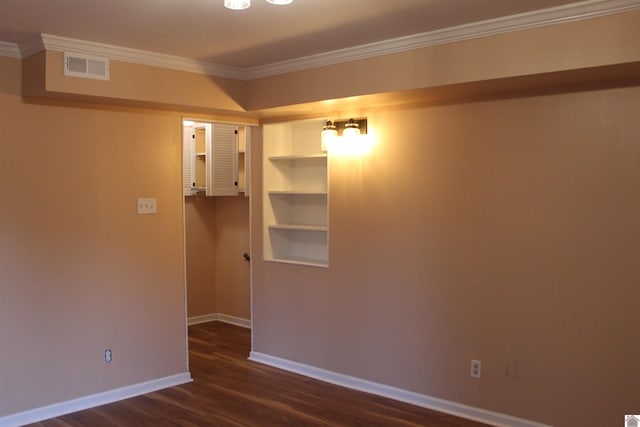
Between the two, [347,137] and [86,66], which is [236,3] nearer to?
[86,66]

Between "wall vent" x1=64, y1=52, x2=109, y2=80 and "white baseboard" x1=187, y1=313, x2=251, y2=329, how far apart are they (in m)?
3.40

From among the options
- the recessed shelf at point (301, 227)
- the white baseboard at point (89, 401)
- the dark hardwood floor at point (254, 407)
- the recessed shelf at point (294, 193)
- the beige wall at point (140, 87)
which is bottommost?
the dark hardwood floor at point (254, 407)

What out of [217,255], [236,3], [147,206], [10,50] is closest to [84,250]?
[147,206]

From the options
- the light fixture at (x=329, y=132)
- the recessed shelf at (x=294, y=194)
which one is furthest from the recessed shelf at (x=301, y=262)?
the light fixture at (x=329, y=132)

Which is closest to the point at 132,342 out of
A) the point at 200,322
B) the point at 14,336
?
the point at 14,336

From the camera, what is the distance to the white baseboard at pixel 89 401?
363cm

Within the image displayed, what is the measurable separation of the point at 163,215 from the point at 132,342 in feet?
3.36

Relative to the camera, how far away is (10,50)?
3.59m

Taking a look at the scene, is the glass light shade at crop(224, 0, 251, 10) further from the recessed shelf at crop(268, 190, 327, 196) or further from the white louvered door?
the white louvered door

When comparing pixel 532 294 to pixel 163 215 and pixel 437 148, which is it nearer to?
pixel 437 148

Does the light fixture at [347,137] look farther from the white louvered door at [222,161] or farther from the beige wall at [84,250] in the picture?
the white louvered door at [222,161]

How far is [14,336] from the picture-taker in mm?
3621

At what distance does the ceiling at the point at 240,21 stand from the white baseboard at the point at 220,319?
11.3 ft

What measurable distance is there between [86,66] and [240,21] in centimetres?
119
